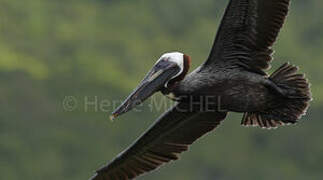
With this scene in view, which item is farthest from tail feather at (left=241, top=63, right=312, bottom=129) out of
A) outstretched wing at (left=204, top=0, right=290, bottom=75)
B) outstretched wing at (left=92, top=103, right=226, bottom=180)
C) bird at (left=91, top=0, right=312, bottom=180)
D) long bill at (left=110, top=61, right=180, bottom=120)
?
long bill at (left=110, top=61, right=180, bottom=120)

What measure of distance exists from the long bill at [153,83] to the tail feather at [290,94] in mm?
1273

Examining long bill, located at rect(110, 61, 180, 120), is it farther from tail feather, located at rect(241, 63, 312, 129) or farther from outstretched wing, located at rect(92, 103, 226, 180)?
tail feather, located at rect(241, 63, 312, 129)

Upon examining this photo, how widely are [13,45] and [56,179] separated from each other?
1031 cm

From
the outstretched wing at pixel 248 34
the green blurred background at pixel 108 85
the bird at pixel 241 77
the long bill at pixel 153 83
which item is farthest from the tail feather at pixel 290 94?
the green blurred background at pixel 108 85

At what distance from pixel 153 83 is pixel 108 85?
3557 centimetres

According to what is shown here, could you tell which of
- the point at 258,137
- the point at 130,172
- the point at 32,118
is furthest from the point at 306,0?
the point at 130,172

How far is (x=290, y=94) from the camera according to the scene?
1222cm

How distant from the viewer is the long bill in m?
12.1

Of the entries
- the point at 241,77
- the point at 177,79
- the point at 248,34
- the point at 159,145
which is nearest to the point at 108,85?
Answer: the point at 159,145

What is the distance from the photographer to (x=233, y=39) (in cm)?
1206

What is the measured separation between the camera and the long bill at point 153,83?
12.1 meters

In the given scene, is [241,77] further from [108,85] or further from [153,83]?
[108,85]

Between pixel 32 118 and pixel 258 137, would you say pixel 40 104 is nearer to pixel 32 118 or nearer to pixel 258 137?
pixel 32 118

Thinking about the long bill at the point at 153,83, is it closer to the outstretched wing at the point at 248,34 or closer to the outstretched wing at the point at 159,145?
the outstretched wing at the point at 248,34
